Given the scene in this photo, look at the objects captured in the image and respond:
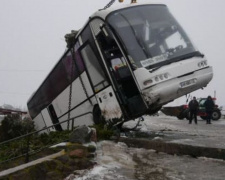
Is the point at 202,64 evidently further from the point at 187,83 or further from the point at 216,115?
the point at 216,115

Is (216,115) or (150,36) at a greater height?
(150,36)

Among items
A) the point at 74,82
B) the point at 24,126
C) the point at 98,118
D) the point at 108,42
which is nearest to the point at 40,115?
the point at 24,126

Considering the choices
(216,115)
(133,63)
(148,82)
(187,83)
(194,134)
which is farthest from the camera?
(216,115)

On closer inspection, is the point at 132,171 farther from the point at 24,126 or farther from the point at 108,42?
the point at 24,126

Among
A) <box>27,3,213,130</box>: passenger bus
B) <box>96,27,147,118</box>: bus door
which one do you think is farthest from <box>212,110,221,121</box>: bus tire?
<box>96,27,147,118</box>: bus door

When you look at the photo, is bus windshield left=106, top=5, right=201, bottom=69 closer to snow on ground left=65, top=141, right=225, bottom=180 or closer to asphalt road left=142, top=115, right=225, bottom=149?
asphalt road left=142, top=115, right=225, bottom=149

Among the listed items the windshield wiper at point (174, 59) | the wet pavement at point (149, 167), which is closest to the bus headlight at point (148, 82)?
the windshield wiper at point (174, 59)

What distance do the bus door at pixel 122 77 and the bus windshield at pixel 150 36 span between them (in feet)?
1.30

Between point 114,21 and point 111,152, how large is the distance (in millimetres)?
3906

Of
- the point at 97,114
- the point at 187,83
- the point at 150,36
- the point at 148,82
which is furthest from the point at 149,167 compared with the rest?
the point at 97,114

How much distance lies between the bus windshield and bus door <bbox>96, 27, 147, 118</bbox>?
0.40 meters

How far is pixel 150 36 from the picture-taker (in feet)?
29.6

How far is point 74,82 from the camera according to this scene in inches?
442

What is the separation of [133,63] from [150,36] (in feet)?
3.33
